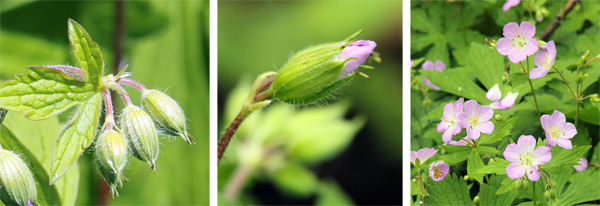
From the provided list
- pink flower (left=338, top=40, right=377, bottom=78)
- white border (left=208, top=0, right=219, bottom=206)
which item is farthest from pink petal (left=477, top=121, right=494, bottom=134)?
white border (left=208, top=0, right=219, bottom=206)

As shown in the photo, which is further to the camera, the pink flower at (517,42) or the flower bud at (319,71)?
the pink flower at (517,42)

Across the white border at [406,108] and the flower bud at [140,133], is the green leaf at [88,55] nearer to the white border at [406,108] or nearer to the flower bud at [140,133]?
the flower bud at [140,133]

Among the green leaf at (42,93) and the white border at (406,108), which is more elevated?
the green leaf at (42,93)

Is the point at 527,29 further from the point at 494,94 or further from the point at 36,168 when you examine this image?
the point at 36,168

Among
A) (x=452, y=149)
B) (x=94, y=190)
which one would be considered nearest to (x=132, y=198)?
(x=94, y=190)

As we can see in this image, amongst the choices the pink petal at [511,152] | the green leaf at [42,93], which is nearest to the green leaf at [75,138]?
the green leaf at [42,93]

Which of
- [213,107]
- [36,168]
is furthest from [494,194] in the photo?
[36,168]

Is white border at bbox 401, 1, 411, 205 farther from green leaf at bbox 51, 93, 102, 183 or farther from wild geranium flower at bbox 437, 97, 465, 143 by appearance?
green leaf at bbox 51, 93, 102, 183
